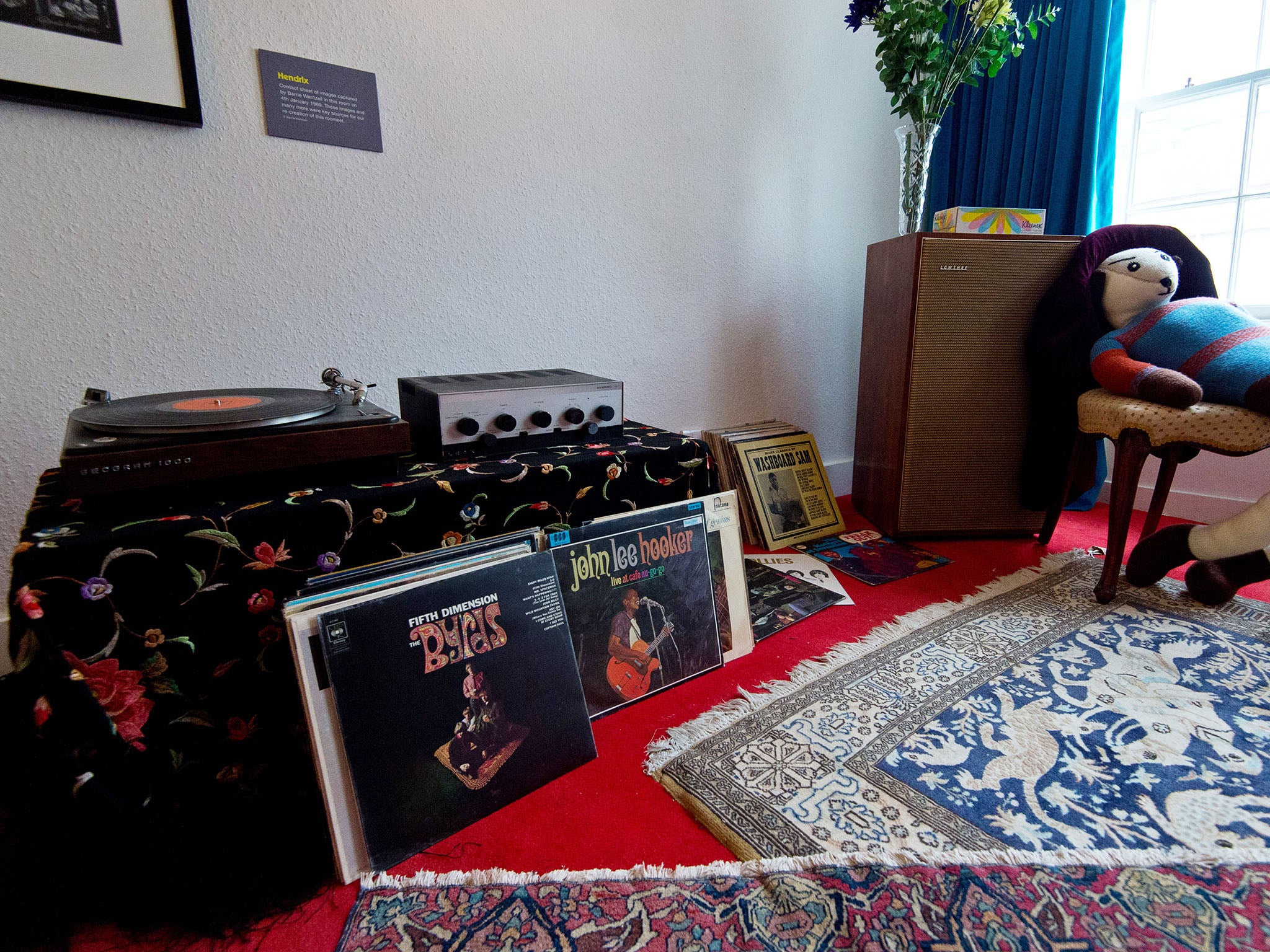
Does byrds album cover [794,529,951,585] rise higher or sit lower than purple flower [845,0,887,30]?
lower

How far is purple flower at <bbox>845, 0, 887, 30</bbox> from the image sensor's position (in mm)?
1873

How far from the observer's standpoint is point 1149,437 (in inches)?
60.4

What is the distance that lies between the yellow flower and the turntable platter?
6.43 feet

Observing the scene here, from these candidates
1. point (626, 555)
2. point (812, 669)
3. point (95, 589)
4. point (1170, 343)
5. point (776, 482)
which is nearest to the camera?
point (95, 589)

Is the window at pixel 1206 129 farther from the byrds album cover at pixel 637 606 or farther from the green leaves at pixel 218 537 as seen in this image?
the green leaves at pixel 218 537

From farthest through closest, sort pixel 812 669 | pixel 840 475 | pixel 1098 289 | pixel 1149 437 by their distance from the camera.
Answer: pixel 840 475
pixel 1098 289
pixel 1149 437
pixel 812 669

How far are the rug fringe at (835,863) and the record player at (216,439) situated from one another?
565mm

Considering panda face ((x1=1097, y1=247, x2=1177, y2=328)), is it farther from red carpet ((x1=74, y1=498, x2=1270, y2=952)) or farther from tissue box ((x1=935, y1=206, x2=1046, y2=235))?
red carpet ((x1=74, y1=498, x2=1270, y2=952))

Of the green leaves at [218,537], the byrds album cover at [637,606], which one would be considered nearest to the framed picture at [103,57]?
the green leaves at [218,537]

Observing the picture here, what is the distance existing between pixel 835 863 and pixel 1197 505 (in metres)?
2.14

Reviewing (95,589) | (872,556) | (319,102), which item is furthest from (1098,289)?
(95,589)

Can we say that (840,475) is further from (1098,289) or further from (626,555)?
(626,555)

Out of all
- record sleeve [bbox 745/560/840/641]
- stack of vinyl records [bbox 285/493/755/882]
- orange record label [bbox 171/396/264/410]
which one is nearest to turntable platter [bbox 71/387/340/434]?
orange record label [bbox 171/396/264/410]

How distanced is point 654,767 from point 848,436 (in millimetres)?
1851
